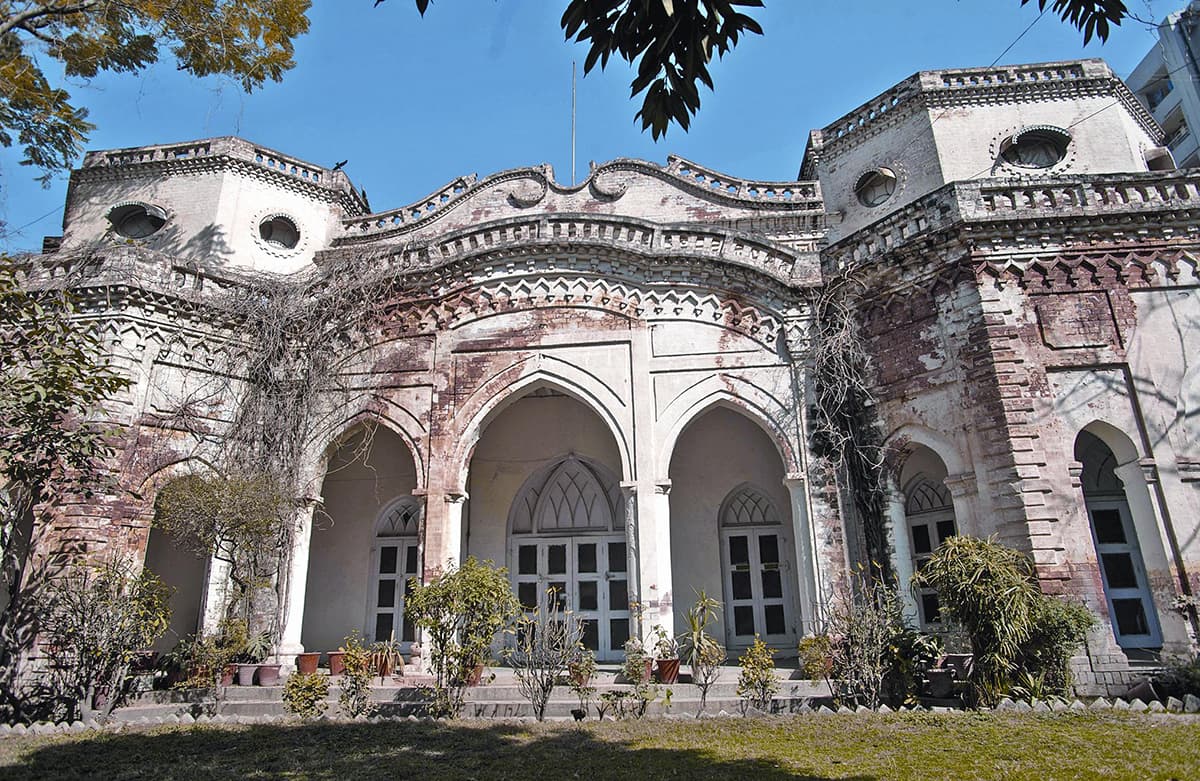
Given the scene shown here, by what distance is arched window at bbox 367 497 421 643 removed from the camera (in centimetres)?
1380

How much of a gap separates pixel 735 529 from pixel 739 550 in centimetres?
39

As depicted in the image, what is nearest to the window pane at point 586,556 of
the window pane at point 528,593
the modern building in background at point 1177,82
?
the window pane at point 528,593

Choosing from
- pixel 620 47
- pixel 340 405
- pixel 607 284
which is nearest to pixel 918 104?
pixel 607 284

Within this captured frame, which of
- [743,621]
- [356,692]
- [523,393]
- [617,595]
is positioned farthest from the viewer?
[617,595]

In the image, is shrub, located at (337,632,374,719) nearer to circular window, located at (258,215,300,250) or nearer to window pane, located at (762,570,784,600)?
window pane, located at (762,570,784,600)

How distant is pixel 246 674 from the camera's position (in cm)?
1017

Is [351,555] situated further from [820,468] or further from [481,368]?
[820,468]

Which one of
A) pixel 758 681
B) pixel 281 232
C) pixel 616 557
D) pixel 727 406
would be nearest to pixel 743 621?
pixel 616 557

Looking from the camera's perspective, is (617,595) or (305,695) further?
(617,595)

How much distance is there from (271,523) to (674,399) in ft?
20.8

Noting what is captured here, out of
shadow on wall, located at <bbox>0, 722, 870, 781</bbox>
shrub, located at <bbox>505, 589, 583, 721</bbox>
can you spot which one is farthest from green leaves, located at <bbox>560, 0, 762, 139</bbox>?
shrub, located at <bbox>505, 589, 583, 721</bbox>

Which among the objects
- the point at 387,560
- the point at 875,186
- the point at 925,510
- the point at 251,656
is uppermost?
the point at 875,186

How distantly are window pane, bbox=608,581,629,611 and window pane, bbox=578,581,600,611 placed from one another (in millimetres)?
243

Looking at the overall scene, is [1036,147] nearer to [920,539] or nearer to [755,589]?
[920,539]
